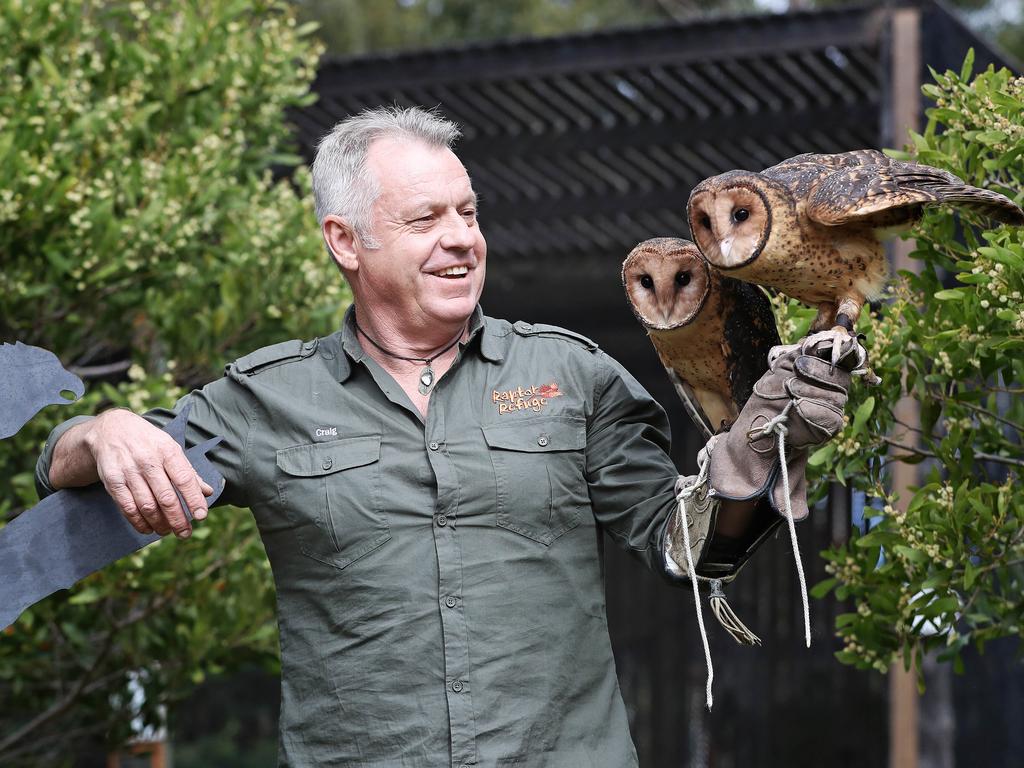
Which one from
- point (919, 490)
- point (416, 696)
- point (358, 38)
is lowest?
point (416, 696)

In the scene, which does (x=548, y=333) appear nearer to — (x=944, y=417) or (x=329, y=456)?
(x=329, y=456)

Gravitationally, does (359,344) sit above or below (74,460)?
above

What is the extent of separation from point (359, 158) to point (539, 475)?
1.96 ft

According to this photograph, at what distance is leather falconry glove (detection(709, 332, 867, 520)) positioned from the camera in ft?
6.46

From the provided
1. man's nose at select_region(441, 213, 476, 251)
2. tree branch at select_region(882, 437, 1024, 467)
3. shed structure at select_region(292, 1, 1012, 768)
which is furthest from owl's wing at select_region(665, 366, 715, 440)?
shed structure at select_region(292, 1, 1012, 768)

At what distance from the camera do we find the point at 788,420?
6.56 ft

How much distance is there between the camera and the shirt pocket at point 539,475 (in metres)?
2.27

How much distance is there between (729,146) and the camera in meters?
5.89

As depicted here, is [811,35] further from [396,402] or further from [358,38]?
[358,38]

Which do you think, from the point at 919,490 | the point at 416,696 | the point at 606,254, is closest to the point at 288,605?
the point at 416,696

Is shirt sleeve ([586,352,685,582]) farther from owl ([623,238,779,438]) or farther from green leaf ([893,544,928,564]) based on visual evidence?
green leaf ([893,544,928,564])

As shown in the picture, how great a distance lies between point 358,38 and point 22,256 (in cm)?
736

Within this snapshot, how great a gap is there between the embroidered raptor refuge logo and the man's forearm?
0.63m

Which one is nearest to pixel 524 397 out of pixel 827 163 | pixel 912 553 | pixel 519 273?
pixel 827 163
